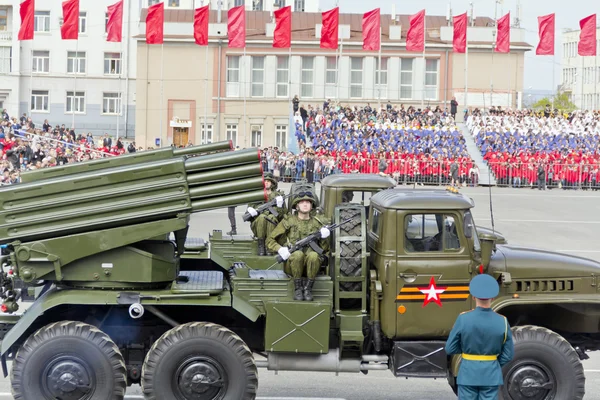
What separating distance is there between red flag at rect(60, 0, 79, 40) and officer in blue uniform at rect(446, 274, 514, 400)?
150 ft

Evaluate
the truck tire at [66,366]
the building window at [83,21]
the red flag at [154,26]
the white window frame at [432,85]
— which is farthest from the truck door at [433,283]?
the building window at [83,21]

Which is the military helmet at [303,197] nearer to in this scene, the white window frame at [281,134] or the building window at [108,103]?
the white window frame at [281,134]

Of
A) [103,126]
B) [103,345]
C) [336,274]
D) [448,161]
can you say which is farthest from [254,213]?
[103,126]

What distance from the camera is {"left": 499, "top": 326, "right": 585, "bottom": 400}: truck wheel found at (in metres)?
9.62

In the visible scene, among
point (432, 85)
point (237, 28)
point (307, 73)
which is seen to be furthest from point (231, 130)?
point (237, 28)

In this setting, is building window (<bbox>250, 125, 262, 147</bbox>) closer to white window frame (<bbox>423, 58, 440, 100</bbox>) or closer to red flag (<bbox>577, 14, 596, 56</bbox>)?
white window frame (<bbox>423, 58, 440, 100</bbox>)

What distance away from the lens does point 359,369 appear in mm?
9852

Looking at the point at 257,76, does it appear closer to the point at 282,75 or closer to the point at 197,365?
the point at 282,75

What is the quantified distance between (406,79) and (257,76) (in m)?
10.0

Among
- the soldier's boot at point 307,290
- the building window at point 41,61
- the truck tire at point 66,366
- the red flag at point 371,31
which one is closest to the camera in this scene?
the truck tire at point 66,366

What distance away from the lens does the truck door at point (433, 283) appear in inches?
385

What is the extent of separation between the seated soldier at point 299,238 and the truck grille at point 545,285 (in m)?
1.99

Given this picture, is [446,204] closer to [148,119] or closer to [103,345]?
[103,345]

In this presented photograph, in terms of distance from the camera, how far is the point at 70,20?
2029 inches
